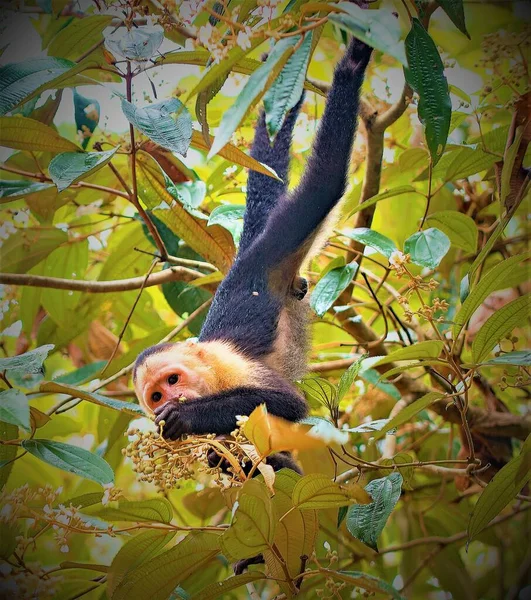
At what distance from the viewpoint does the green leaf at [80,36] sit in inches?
50.7

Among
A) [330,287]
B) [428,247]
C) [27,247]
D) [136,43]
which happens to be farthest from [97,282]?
[428,247]

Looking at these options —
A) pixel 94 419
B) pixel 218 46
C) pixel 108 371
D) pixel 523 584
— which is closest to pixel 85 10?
pixel 218 46

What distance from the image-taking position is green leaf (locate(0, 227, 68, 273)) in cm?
186

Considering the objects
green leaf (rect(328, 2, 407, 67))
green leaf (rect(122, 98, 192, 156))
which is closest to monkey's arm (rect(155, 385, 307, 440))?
green leaf (rect(122, 98, 192, 156))

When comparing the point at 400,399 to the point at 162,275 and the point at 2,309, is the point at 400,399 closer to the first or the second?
the point at 162,275

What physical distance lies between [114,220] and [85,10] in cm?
80

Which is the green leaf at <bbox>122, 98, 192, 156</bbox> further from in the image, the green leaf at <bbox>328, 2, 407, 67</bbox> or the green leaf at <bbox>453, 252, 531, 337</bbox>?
the green leaf at <bbox>453, 252, 531, 337</bbox>

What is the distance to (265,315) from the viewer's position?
5.55 ft

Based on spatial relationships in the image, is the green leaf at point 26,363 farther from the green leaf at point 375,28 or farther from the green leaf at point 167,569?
the green leaf at point 375,28

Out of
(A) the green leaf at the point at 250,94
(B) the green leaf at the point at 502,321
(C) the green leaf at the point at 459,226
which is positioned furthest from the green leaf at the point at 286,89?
(C) the green leaf at the point at 459,226

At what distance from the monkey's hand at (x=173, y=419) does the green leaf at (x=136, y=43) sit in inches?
27.3

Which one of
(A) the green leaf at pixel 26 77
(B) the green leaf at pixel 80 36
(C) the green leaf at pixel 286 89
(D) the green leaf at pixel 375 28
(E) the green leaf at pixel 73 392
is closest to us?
(D) the green leaf at pixel 375 28

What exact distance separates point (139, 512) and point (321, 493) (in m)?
0.32

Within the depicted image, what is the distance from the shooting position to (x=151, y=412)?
163cm
